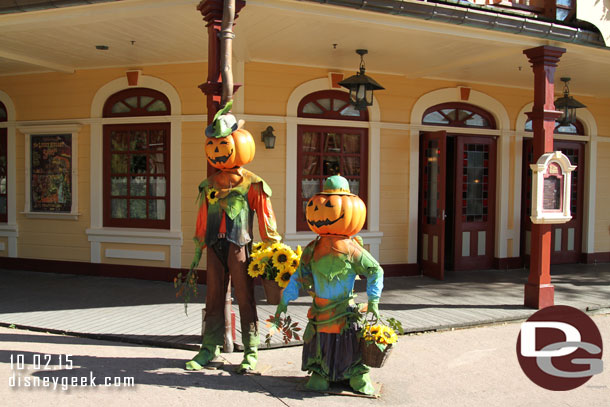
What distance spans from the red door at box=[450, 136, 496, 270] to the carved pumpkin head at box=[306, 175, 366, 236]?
611 cm

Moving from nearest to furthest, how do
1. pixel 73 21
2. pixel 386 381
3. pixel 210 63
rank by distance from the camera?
1. pixel 386 381
2. pixel 210 63
3. pixel 73 21

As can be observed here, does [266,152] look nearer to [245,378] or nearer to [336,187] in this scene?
[336,187]

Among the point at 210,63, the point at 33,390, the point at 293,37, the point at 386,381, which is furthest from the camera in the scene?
the point at 293,37

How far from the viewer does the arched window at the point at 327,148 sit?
870 cm

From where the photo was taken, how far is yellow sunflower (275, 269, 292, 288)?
14.6 feet

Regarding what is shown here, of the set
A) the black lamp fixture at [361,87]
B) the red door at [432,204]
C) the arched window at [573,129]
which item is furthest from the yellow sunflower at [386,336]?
the arched window at [573,129]

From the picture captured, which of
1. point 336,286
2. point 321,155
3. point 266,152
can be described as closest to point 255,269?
point 336,286

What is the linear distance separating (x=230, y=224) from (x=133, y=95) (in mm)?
5144

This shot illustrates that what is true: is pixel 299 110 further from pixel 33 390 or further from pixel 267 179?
pixel 33 390

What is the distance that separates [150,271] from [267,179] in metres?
2.39

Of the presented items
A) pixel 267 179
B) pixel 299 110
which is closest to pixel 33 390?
pixel 267 179

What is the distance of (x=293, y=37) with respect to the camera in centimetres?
704

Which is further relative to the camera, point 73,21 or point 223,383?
point 73,21

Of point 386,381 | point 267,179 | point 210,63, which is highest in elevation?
point 210,63
